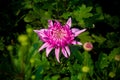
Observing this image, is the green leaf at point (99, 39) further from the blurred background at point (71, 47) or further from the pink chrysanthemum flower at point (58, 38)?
the pink chrysanthemum flower at point (58, 38)

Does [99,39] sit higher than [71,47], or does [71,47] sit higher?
[71,47]

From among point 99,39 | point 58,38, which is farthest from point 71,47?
point 99,39

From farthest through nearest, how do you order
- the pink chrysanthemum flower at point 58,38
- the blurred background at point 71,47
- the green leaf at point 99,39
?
1. the green leaf at point 99,39
2. the pink chrysanthemum flower at point 58,38
3. the blurred background at point 71,47

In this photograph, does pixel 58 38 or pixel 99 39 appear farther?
pixel 99 39

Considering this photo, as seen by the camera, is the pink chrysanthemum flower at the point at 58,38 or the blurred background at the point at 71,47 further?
the pink chrysanthemum flower at the point at 58,38

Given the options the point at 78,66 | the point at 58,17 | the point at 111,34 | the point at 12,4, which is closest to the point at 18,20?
the point at 12,4

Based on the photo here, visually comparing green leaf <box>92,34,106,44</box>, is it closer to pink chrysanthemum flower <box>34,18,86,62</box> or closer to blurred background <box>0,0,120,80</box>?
blurred background <box>0,0,120,80</box>

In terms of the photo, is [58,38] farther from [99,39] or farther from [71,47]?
[99,39]

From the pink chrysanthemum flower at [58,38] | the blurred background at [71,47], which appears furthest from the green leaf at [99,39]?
the pink chrysanthemum flower at [58,38]
